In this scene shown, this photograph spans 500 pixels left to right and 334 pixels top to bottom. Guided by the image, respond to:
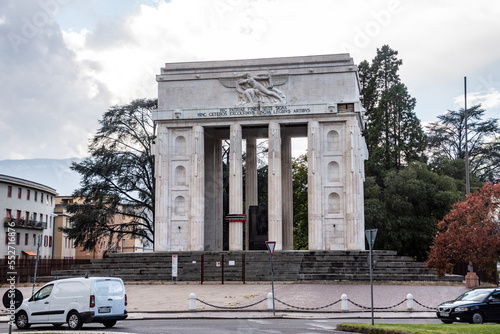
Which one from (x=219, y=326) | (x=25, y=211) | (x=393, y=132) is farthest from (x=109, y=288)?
(x=25, y=211)

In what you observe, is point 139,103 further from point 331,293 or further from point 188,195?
point 331,293

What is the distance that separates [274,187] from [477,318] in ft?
96.6

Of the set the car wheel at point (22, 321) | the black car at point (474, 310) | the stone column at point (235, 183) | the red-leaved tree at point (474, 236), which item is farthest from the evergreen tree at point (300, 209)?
the car wheel at point (22, 321)

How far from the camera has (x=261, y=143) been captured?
72812 mm

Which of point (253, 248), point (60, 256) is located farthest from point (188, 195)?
point (60, 256)

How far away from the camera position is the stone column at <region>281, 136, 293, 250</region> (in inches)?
2356

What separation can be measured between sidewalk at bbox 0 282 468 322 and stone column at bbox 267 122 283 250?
36.5 ft

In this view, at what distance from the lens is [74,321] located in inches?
933

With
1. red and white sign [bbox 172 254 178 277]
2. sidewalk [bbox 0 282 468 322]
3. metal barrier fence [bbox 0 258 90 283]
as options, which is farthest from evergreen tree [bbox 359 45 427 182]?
metal barrier fence [bbox 0 258 90 283]

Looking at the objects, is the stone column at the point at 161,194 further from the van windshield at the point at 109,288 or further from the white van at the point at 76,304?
the van windshield at the point at 109,288

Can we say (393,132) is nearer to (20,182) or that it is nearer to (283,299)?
(20,182)

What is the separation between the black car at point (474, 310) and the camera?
82.1ft

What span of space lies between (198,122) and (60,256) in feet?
171

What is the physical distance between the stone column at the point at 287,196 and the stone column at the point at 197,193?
893 cm
